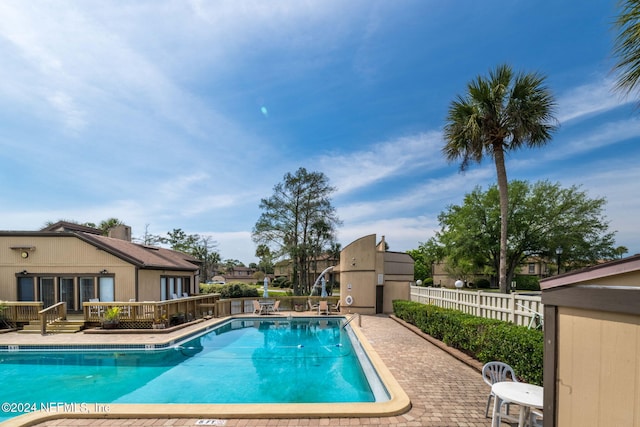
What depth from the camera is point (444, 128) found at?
1195 centimetres

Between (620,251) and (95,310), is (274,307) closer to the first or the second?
(95,310)

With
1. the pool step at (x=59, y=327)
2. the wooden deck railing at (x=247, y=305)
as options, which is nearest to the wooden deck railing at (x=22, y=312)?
the pool step at (x=59, y=327)

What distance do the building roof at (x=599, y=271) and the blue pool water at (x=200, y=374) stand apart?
449cm

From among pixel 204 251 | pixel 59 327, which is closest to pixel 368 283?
pixel 59 327

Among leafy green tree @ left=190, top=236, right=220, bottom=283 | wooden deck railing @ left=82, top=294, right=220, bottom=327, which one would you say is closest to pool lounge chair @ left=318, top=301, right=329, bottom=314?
wooden deck railing @ left=82, top=294, right=220, bottom=327

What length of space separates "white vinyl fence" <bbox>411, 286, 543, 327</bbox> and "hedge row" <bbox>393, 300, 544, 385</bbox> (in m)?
0.42

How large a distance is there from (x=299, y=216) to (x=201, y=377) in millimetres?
18960

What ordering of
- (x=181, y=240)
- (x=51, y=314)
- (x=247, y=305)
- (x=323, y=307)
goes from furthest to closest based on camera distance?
1. (x=181, y=240)
2. (x=247, y=305)
3. (x=323, y=307)
4. (x=51, y=314)

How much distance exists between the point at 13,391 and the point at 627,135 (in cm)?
2337

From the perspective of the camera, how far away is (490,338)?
Answer: 692 cm

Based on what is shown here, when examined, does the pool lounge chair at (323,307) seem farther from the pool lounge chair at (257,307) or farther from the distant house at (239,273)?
the distant house at (239,273)

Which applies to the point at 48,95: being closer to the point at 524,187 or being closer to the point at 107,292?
the point at 107,292

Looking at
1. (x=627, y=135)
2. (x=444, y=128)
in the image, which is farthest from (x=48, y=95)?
(x=627, y=135)

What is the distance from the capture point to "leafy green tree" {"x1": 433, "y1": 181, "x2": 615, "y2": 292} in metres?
20.9
